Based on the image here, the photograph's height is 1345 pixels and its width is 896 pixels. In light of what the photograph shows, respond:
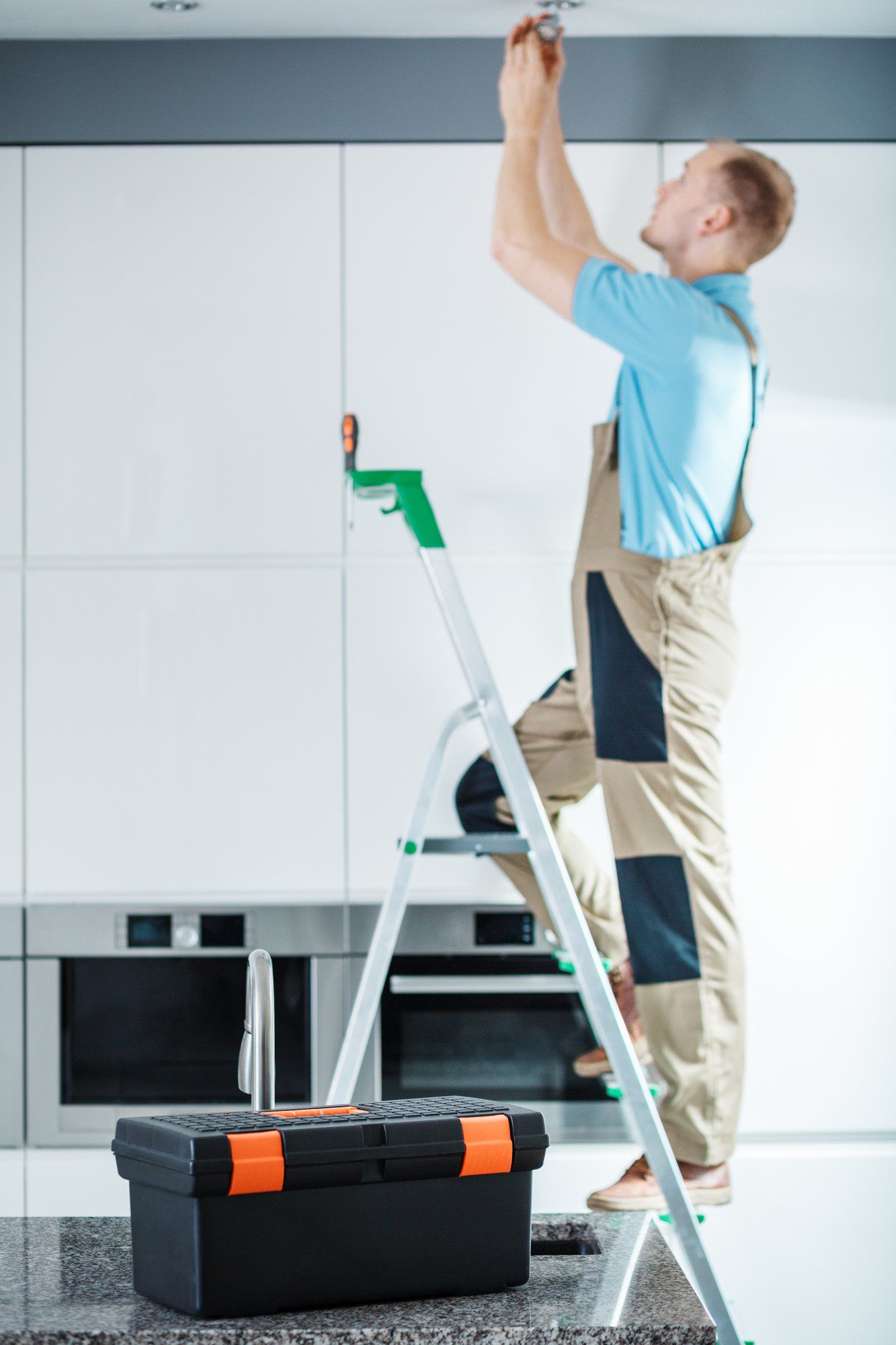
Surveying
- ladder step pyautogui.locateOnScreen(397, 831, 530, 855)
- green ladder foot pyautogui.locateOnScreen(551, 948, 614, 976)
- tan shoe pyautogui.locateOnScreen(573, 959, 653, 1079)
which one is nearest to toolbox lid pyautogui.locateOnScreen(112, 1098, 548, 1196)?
ladder step pyautogui.locateOnScreen(397, 831, 530, 855)

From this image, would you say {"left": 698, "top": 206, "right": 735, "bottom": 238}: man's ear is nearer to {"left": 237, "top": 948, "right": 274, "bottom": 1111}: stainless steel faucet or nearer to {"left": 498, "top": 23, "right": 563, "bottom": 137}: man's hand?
{"left": 498, "top": 23, "right": 563, "bottom": 137}: man's hand

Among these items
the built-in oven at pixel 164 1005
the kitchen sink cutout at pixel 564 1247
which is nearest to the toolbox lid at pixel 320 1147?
the kitchen sink cutout at pixel 564 1247

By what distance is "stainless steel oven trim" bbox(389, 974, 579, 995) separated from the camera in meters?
2.77

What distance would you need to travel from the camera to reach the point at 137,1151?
1.00 m

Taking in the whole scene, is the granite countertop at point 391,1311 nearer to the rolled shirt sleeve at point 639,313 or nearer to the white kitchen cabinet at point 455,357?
the rolled shirt sleeve at point 639,313

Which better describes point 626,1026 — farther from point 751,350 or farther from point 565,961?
point 751,350

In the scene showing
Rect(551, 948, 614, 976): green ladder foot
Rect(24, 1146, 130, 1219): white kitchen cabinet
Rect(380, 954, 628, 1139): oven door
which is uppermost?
Rect(551, 948, 614, 976): green ladder foot

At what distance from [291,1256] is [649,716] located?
5.14 ft

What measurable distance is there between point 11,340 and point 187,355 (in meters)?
0.36

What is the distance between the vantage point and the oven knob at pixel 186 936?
2.78 m

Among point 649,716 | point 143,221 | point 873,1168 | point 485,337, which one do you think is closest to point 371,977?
point 649,716

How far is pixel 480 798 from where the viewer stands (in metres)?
2.68

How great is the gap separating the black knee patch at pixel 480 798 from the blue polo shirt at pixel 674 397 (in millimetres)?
512

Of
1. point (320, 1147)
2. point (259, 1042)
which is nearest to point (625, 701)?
point (259, 1042)
